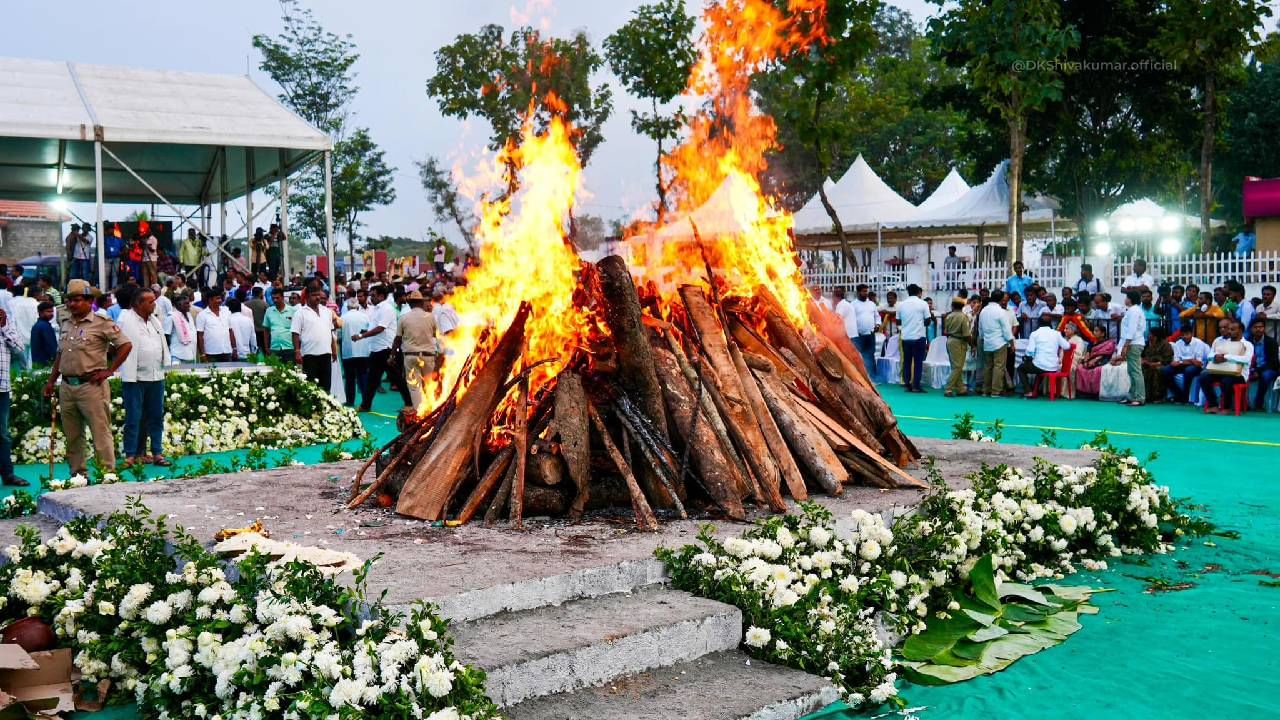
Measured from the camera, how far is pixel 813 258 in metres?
40.2

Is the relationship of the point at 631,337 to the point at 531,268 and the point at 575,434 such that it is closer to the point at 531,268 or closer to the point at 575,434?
the point at 575,434

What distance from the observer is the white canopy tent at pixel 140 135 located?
19188mm

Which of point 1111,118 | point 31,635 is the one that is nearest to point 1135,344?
point 31,635

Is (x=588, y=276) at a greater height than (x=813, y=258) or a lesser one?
lesser

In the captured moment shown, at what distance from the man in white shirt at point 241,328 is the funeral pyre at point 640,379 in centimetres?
1158

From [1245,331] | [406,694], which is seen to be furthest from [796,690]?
[1245,331]

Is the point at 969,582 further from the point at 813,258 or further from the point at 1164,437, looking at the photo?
the point at 813,258

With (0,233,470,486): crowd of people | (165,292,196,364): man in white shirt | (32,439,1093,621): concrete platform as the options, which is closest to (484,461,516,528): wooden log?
(32,439,1093,621): concrete platform

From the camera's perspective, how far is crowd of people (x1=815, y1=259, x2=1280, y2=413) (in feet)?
54.2

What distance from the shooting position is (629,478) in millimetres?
6355

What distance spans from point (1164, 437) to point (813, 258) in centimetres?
2694

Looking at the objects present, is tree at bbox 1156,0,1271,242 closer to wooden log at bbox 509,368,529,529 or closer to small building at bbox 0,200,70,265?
wooden log at bbox 509,368,529,529

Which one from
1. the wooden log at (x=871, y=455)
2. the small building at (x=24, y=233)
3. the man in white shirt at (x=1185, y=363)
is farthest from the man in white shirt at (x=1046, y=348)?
the small building at (x=24, y=233)

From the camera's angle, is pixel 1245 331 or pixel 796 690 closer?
pixel 796 690
